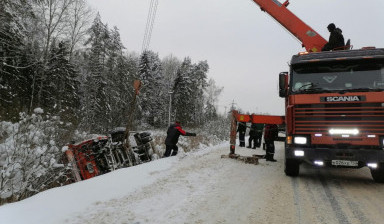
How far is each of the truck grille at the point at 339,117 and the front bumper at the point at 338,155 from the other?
38cm

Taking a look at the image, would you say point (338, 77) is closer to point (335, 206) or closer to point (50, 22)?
point (335, 206)

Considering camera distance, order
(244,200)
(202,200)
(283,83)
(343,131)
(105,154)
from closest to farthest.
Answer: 1. (202,200)
2. (244,200)
3. (343,131)
4. (283,83)
5. (105,154)

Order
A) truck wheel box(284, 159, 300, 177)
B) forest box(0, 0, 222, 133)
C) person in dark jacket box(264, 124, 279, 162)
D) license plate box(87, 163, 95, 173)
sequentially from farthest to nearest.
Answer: forest box(0, 0, 222, 133), person in dark jacket box(264, 124, 279, 162), license plate box(87, 163, 95, 173), truck wheel box(284, 159, 300, 177)

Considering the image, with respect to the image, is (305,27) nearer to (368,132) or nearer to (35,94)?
(368,132)

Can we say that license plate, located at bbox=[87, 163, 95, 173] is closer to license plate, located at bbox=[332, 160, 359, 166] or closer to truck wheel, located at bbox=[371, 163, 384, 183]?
license plate, located at bbox=[332, 160, 359, 166]

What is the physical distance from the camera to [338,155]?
672 centimetres

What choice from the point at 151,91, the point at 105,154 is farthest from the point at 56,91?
the point at 105,154

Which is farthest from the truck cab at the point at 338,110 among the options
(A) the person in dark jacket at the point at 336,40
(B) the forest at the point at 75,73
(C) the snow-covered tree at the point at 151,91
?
(C) the snow-covered tree at the point at 151,91

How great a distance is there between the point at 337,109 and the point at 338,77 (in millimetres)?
860

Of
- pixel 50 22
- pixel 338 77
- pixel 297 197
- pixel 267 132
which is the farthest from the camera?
pixel 50 22

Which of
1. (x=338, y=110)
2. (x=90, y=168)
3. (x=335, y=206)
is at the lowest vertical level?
(x=90, y=168)

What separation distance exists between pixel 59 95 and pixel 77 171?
84.2 feet

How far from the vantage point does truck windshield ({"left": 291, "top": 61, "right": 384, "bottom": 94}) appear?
6852 millimetres

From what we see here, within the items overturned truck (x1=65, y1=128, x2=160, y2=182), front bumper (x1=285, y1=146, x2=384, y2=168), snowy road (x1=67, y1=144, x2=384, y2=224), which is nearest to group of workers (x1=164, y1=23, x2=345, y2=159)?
overturned truck (x1=65, y1=128, x2=160, y2=182)
